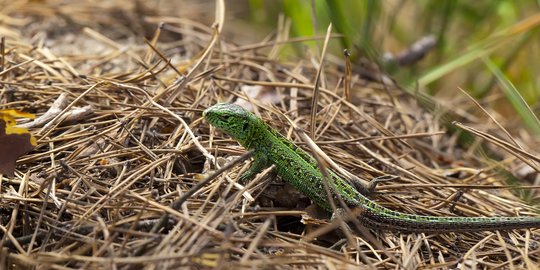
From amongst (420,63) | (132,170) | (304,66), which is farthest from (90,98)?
(420,63)

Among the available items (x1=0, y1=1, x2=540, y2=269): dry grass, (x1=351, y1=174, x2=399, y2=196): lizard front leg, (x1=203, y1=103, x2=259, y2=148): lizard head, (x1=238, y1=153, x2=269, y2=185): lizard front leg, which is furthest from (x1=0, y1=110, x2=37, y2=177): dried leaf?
(x1=351, y1=174, x2=399, y2=196): lizard front leg

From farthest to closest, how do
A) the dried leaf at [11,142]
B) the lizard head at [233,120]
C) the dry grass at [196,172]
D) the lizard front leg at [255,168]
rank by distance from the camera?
1. the lizard head at [233,120]
2. the lizard front leg at [255,168]
3. the dried leaf at [11,142]
4. the dry grass at [196,172]

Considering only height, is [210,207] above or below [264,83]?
below

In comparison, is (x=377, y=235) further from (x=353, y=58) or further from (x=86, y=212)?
(x=353, y=58)

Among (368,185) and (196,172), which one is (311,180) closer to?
(368,185)

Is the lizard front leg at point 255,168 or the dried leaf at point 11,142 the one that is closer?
the dried leaf at point 11,142

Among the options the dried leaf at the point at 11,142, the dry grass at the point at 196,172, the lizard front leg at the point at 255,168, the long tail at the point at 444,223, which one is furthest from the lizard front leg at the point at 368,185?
the dried leaf at the point at 11,142

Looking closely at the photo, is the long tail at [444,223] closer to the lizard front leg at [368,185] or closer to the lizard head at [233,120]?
the lizard front leg at [368,185]

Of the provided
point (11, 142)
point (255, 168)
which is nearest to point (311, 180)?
point (255, 168)

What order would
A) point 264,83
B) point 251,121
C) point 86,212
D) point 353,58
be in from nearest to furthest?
point 86,212 < point 251,121 < point 264,83 < point 353,58
